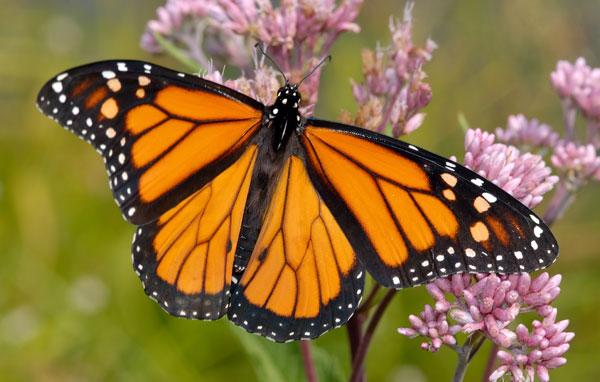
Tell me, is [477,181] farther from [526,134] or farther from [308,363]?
[526,134]

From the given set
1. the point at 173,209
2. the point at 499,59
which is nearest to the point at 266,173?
the point at 173,209

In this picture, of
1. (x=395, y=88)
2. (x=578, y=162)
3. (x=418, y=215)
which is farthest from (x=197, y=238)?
(x=578, y=162)

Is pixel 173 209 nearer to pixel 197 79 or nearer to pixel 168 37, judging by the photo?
pixel 197 79

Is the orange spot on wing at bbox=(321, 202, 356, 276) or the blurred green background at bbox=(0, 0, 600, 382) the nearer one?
→ the orange spot on wing at bbox=(321, 202, 356, 276)

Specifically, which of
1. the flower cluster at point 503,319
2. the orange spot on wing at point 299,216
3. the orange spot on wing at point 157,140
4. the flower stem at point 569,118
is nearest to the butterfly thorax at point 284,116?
the orange spot on wing at point 299,216

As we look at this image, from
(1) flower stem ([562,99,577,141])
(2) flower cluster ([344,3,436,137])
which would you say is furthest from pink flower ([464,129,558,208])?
(1) flower stem ([562,99,577,141])

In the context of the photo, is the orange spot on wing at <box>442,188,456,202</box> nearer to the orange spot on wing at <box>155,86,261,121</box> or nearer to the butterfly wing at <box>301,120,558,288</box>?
the butterfly wing at <box>301,120,558,288</box>

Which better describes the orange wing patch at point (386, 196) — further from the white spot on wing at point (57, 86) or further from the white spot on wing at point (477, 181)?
the white spot on wing at point (57, 86)

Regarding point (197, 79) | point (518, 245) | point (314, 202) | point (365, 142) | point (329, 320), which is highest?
point (197, 79)
